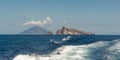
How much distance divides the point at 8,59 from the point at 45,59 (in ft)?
22.2

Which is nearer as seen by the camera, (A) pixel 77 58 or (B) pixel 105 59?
(B) pixel 105 59

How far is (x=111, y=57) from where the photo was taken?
32094 millimetres

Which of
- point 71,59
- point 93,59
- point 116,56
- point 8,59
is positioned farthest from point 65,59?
point 8,59

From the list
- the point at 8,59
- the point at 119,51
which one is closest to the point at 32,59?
the point at 8,59

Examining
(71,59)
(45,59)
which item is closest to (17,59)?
(45,59)

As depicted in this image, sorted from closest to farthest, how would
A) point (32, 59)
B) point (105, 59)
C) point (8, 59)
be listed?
point (105, 59)
point (32, 59)
point (8, 59)

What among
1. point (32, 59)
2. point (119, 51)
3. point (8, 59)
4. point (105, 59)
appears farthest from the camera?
point (8, 59)

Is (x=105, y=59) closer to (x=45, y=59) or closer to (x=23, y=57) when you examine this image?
(x=45, y=59)

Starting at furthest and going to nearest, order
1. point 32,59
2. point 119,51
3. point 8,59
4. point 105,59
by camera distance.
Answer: point 8,59 → point 119,51 → point 32,59 → point 105,59

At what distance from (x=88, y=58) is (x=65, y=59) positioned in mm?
2338

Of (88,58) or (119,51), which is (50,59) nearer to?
(88,58)

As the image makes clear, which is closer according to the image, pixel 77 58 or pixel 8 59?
pixel 77 58

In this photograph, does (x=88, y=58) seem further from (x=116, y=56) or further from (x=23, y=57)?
(x=23, y=57)

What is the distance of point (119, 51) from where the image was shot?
118 feet
